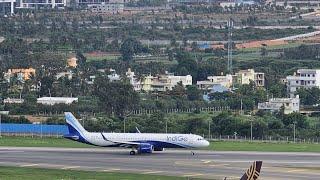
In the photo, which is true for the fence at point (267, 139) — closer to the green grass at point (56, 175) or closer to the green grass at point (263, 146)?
the green grass at point (263, 146)

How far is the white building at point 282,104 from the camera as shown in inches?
6220

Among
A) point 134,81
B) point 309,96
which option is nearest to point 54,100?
point 134,81

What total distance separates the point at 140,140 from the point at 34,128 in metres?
20.1

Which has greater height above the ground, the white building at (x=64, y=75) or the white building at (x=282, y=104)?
the white building at (x=64, y=75)

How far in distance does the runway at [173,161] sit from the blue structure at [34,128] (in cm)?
1322

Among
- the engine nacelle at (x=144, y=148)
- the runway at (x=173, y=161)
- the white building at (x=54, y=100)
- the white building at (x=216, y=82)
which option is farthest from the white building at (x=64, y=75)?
the engine nacelle at (x=144, y=148)

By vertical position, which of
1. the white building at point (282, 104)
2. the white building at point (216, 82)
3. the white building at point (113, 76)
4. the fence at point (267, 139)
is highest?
the white building at point (113, 76)

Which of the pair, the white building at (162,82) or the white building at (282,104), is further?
the white building at (162,82)

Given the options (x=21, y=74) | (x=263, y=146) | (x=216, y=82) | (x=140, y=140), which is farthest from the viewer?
(x=216, y=82)

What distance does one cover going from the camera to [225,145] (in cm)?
12425

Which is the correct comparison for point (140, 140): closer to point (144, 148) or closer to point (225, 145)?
point (144, 148)

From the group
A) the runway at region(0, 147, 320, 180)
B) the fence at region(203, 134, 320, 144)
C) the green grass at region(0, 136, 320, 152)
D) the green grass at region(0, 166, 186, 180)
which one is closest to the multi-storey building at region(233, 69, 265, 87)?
the fence at region(203, 134, 320, 144)

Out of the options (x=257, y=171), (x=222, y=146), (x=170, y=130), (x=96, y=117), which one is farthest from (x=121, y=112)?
(x=257, y=171)

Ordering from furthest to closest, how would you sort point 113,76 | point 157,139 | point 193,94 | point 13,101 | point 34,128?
point 113,76, point 193,94, point 13,101, point 34,128, point 157,139
